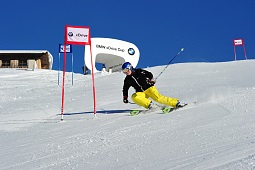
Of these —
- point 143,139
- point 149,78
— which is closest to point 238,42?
point 149,78

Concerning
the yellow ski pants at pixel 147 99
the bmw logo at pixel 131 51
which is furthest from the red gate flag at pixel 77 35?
the bmw logo at pixel 131 51

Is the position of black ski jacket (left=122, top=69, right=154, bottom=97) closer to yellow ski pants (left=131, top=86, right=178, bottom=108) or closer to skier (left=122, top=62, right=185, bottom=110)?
skier (left=122, top=62, right=185, bottom=110)

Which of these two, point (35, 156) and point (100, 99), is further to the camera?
point (100, 99)

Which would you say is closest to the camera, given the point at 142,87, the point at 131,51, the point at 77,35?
the point at 142,87

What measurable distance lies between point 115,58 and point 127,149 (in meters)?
29.1

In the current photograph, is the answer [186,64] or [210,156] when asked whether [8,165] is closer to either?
[210,156]

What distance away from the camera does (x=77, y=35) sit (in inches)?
327

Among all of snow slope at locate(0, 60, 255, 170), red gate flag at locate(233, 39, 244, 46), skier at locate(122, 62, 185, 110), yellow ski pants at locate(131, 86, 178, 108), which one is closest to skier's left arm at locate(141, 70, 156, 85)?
skier at locate(122, 62, 185, 110)

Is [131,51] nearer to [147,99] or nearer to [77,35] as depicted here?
[77,35]

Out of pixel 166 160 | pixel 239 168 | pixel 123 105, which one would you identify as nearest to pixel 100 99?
pixel 123 105

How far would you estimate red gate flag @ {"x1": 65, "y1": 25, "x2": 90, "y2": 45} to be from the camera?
8242mm

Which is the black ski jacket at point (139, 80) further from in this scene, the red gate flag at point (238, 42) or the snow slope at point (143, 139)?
the red gate flag at point (238, 42)

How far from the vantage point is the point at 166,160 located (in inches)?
131

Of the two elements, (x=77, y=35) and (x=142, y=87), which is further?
(x=77, y=35)
